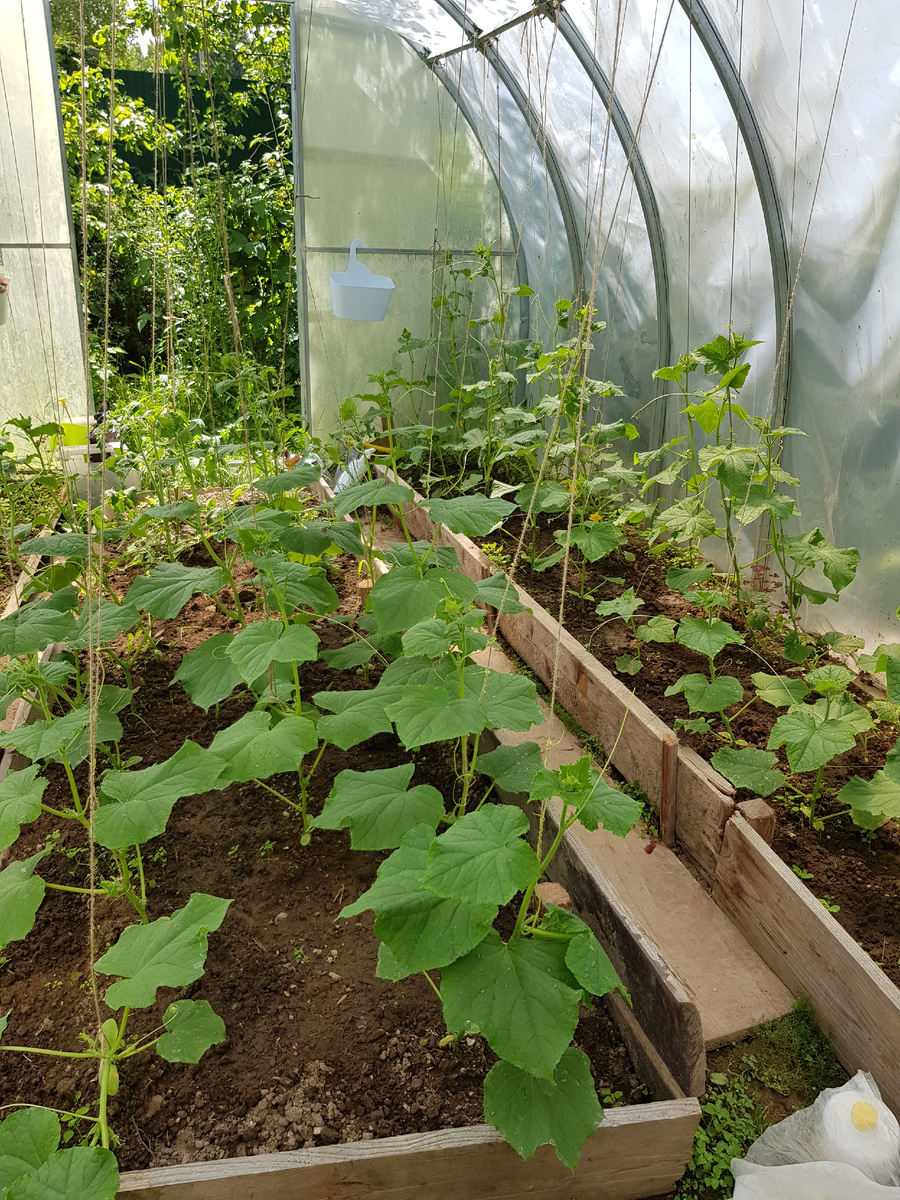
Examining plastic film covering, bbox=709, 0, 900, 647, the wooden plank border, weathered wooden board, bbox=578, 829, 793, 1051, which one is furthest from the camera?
plastic film covering, bbox=709, 0, 900, 647

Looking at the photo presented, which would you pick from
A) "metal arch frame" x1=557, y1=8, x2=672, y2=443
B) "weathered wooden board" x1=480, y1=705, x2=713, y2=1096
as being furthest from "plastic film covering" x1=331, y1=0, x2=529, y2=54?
"weathered wooden board" x1=480, y1=705, x2=713, y2=1096

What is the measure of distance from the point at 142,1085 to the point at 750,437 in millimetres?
2808

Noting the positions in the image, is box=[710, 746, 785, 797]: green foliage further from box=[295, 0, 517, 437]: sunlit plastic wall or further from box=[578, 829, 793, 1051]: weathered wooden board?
box=[295, 0, 517, 437]: sunlit plastic wall

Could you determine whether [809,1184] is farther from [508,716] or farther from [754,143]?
[754,143]

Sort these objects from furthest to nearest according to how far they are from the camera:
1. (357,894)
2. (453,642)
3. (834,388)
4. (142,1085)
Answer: (834,388), (357,894), (453,642), (142,1085)

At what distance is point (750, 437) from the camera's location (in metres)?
3.26

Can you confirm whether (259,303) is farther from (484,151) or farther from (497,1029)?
(497,1029)

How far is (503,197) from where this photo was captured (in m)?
4.67

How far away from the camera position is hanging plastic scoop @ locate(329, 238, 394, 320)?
421cm

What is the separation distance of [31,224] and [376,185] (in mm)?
1760

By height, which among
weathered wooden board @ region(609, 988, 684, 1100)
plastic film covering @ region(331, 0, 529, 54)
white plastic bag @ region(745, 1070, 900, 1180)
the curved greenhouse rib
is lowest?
white plastic bag @ region(745, 1070, 900, 1180)

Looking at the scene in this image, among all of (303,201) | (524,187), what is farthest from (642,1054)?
(303,201)

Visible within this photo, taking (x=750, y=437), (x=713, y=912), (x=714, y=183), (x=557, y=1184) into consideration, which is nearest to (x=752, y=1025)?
(x=713, y=912)

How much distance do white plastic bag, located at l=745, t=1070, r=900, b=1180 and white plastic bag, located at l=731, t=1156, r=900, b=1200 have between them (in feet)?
0.15
